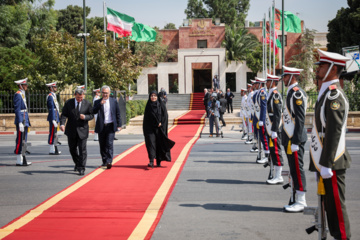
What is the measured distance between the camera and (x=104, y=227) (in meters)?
6.58

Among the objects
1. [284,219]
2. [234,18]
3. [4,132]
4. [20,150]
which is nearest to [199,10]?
[234,18]

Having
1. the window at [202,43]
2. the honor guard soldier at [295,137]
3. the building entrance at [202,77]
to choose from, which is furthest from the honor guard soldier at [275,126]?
the building entrance at [202,77]

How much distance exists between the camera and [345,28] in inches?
1695

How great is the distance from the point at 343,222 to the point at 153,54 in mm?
49930

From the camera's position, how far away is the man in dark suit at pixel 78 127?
11.1 m

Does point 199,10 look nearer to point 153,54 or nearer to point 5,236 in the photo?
point 153,54

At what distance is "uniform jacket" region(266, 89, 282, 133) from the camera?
918 centimetres

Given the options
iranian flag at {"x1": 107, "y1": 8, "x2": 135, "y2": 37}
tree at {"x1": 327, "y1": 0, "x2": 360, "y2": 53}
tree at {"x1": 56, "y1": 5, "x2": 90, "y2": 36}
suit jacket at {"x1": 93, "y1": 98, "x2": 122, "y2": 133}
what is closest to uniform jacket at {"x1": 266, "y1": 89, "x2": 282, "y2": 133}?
suit jacket at {"x1": 93, "y1": 98, "x2": 122, "y2": 133}

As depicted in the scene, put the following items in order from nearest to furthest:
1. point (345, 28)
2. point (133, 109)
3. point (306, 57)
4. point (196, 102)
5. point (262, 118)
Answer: point (262, 118), point (133, 109), point (345, 28), point (196, 102), point (306, 57)

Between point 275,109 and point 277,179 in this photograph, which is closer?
point 275,109

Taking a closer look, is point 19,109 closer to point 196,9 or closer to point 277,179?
point 277,179

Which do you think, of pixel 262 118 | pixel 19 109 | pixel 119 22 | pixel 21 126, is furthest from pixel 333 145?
pixel 119 22

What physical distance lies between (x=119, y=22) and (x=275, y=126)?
2861cm

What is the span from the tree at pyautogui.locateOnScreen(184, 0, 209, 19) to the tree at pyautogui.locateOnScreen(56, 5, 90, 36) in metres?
18.4
